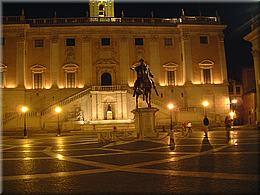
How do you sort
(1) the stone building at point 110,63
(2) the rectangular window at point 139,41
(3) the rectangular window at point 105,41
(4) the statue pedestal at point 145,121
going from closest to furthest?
1. (4) the statue pedestal at point 145,121
2. (1) the stone building at point 110,63
3. (3) the rectangular window at point 105,41
4. (2) the rectangular window at point 139,41

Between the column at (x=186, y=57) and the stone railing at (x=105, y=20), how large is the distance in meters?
2.31

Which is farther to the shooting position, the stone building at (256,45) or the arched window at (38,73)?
the arched window at (38,73)

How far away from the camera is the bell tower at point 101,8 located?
53562 millimetres

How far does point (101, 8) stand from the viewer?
53844mm

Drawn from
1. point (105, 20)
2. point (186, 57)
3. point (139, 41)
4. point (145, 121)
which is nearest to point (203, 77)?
point (186, 57)

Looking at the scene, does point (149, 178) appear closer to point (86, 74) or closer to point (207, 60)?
point (86, 74)

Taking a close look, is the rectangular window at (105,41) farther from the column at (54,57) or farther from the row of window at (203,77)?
the row of window at (203,77)

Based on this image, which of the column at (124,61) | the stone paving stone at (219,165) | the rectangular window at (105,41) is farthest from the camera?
the rectangular window at (105,41)

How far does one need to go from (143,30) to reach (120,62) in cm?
586

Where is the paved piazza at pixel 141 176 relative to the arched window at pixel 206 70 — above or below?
below

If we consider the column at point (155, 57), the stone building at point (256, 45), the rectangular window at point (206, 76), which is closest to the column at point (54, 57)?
the column at point (155, 57)

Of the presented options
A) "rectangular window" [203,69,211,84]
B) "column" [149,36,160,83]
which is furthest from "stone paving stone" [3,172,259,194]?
"rectangular window" [203,69,211,84]

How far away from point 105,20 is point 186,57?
13155 mm

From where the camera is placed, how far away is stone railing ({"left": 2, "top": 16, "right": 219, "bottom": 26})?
43.8m
